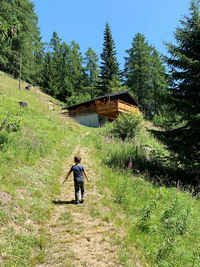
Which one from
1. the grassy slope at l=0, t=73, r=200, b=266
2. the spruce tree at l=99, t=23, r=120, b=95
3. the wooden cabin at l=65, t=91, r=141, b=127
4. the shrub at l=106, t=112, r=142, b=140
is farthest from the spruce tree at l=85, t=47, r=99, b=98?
the grassy slope at l=0, t=73, r=200, b=266

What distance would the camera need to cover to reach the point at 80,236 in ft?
11.4

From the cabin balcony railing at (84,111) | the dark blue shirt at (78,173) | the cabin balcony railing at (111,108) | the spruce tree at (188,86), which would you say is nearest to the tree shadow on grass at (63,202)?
the dark blue shirt at (78,173)

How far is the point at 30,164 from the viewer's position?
21.4 feet

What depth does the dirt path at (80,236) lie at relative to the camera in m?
2.82

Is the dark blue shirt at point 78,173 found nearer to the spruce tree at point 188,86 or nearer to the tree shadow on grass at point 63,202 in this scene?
the tree shadow on grass at point 63,202

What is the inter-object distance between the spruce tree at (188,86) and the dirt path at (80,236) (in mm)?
4703

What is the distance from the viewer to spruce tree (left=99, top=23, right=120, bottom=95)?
4042cm

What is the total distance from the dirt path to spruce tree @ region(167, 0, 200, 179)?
470cm

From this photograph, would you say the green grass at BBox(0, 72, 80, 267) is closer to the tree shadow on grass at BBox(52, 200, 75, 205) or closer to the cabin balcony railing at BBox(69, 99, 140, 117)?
the tree shadow on grass at BBox(52, 200, 75, 205)

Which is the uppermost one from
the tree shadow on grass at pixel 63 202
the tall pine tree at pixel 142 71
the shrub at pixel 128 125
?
the tall pine tree at pixel 142 71

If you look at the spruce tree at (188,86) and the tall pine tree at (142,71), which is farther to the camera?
the tall pine tree at (142,71)

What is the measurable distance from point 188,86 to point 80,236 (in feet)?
25.8

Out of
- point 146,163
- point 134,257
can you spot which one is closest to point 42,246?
point 134,257

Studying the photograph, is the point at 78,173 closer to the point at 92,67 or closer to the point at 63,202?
the point at 63,202
